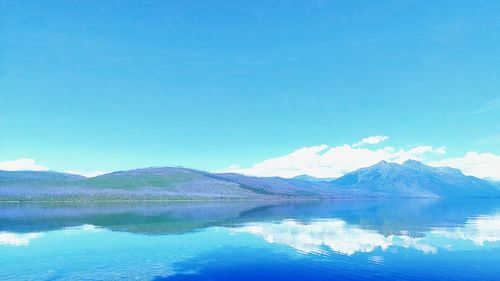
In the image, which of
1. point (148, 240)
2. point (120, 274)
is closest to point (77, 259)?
point (120, 274)

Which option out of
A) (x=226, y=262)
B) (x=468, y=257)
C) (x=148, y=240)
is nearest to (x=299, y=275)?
(x=226, y=262)

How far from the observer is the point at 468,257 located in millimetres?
47688

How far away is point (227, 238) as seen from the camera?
63.3 metres

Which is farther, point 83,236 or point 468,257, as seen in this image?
point 83,236

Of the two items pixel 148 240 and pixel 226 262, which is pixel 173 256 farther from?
pixel 148 240

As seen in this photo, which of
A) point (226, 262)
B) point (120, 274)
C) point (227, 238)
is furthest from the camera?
point (227, 238)

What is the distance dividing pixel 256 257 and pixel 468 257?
88.3ft

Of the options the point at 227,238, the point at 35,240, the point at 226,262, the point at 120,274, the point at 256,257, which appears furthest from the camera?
the point at 227,238

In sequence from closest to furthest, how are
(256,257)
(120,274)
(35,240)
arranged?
(120,274) → (256,257) → (35,240)

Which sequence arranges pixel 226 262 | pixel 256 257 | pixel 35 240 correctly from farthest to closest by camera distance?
pixel 35 240, pixel 256 257, pixel 226 262

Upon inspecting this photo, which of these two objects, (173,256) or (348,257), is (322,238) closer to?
(348,257)

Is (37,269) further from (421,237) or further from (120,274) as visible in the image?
(421,237)

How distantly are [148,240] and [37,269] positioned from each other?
22.2m

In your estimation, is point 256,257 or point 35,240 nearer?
point 256,257
